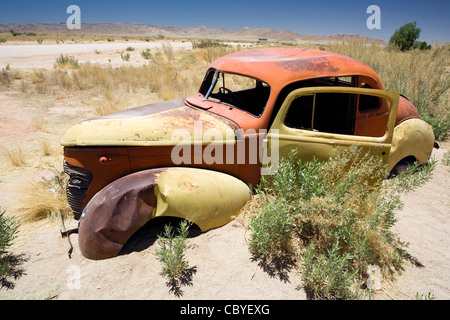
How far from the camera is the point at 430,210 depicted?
134 inches

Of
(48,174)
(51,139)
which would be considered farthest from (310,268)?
(51,139)

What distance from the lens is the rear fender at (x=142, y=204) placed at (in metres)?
2.41

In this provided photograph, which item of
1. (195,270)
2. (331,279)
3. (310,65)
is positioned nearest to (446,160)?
(310,65)

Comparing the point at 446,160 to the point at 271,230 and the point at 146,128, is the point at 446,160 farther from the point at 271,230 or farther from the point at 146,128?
the point at 146,128

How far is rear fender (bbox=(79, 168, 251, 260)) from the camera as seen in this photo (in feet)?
7.89

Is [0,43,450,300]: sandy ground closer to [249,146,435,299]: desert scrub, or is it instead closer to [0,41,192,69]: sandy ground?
[249,146,435,299]: desert scrub

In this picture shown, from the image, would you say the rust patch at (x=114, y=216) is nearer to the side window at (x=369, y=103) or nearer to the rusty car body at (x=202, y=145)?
the rusty car body at (x=202, y=145)

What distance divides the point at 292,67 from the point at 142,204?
2195 mm

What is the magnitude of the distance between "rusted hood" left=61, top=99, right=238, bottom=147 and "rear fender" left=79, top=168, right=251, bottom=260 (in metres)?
0.35

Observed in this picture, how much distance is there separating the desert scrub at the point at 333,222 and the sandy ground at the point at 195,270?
0.18m

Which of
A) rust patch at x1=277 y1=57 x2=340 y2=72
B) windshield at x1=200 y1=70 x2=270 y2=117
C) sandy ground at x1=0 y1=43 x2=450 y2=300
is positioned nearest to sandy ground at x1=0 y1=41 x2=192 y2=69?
windshield at x1=200 y1=70 x2=270 y2=117
